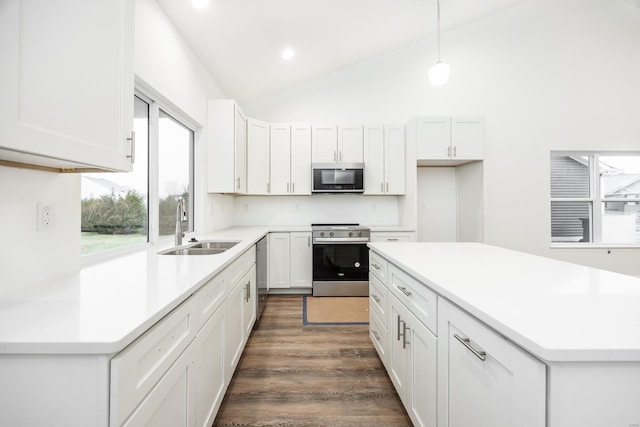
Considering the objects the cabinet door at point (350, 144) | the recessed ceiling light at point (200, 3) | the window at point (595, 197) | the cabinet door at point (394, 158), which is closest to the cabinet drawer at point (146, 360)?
the recessed ceiling light at point (200, 3)

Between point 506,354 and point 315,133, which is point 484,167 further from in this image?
point 506,354

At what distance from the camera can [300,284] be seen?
3756 millimetres

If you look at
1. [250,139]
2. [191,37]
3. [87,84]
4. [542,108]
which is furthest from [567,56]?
[87,84]

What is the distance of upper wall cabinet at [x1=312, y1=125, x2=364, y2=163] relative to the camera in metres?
3.92

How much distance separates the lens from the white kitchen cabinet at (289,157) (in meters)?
3.93

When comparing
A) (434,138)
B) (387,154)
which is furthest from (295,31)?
(434,138)

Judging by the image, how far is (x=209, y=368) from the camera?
1354mm

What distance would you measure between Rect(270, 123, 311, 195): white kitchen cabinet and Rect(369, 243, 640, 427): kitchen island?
2.54 m

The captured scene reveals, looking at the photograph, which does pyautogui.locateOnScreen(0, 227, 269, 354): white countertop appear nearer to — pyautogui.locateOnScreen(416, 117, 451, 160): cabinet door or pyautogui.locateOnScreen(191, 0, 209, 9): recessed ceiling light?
pyautogui.locateOnScreen(191, 0, 209, 9): recessed ceiling light

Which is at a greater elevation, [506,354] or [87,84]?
[87,84]

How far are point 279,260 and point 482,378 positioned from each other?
10.1 feet

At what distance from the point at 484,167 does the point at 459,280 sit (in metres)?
3.15

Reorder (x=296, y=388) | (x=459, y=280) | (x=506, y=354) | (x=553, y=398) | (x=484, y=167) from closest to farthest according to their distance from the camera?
1. (x=553, y=398)
2. (x=506, y=354)
3. (x=459, y=280)
4. (x=296, y=388)
5. (x=484, y=167)

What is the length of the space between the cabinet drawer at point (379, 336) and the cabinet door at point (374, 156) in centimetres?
215
